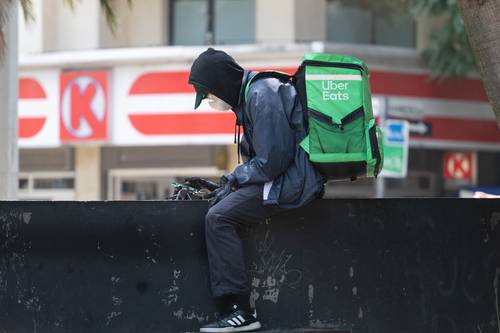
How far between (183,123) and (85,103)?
1895mm

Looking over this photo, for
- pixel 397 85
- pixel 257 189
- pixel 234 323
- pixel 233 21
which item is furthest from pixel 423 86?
pixel 234 323

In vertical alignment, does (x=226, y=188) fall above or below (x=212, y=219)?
above

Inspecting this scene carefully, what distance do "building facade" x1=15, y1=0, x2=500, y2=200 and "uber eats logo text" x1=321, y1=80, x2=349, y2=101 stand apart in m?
10.7

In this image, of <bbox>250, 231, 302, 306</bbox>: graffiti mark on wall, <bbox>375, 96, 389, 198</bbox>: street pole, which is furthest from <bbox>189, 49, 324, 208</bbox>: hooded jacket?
<bbox>375, 96, 389, 198</bbox>: street pole

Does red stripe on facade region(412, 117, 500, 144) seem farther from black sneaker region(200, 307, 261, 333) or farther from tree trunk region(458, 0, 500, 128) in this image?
black sneaker region(200, 307, 261, 333)

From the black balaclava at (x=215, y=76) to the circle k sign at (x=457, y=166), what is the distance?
13.2m

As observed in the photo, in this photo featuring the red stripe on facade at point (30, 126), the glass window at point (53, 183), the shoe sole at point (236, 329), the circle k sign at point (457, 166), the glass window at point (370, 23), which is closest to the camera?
the shoe sole at point (236, 329)

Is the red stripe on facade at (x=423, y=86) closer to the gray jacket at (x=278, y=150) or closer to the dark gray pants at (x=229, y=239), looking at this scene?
the gray jacket at (x=278, y=150)

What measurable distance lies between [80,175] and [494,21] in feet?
42.2

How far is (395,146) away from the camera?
13336 millimetres

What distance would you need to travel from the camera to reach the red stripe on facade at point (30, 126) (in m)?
16.1

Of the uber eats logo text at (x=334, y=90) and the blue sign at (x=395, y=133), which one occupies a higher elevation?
the blue sign at (x=395, y=133)

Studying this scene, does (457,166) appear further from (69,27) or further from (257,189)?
(257,189)

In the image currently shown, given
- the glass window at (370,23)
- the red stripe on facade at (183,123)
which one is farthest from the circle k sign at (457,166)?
the red stripe on facade at (183,123)
